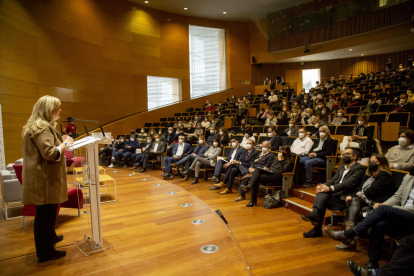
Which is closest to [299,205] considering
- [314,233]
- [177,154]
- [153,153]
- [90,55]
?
[314,233]

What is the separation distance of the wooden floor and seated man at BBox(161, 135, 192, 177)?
2.18m

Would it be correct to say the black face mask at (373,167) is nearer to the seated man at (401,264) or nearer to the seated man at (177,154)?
the seated man at (401,264)

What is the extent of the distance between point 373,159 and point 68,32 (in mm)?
9138

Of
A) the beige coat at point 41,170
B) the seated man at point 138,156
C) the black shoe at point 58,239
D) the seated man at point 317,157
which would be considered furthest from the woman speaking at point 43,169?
the seated man at point 138,156

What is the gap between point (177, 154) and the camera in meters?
5.95

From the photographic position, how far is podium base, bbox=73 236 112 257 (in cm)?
193

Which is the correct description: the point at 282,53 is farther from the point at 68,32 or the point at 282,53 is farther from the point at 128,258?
the point at 128,258

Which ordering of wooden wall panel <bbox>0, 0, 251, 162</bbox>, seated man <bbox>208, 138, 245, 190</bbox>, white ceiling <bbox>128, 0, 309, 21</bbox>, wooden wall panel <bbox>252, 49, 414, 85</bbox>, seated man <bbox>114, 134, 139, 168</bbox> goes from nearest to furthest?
seated man <bbox>208, 138, 245, 190</bbox> < wooden wall panel <bbox>0, 0, 251, 162</bbox> < seated man <bbox>114, 134, 139, 168</bbox> < white ceiling <bbox>128, 0, 309, 21</bbox> < wooden wall panel <bbox>252, 49, 414, 85</bbox>

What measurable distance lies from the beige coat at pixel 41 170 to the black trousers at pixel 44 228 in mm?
81

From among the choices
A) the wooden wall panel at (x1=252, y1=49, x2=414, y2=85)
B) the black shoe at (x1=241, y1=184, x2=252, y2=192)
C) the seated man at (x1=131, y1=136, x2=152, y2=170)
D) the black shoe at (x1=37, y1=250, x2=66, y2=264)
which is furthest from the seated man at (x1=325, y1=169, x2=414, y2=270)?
the wooden wall panel at (x1=252, y1=49, x2=414, y2=85)

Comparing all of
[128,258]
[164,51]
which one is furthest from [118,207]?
[164,51]

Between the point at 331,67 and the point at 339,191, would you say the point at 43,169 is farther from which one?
the point at 331,67

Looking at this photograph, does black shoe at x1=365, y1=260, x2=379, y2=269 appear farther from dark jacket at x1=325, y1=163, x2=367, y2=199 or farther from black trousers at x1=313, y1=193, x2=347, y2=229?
dark jacket at x1=325, y1=163, x2=367, y2=199

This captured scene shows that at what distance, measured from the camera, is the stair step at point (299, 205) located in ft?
10.4
